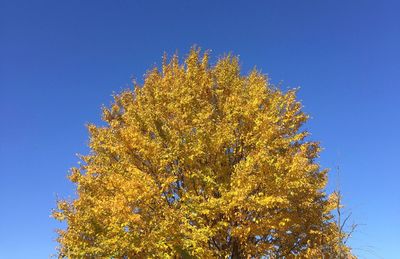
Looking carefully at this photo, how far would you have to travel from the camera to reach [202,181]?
561 inches

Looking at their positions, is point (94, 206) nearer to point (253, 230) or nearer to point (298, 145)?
point (253, 230)

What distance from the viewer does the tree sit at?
42.8 ft

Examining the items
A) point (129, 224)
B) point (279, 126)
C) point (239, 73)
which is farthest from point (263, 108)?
point (129, 224)

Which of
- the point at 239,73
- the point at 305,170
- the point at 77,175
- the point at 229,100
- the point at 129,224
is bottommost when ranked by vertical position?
the point at 129,224

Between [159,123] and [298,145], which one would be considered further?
[298,145]

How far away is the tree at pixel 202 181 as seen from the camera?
13.0 m

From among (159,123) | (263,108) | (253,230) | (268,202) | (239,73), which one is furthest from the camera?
(239,73)

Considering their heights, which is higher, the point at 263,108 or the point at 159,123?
the point at 263,108

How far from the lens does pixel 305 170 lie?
46.9ft

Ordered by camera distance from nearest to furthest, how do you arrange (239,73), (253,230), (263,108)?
(253,230)
(263,108)
(239,73)

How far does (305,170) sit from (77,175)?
8.95 metres

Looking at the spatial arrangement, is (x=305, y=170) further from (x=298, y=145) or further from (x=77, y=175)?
(x=77, y=175)

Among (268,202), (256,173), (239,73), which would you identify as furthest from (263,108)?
(268,202)

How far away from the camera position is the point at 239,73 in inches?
727
